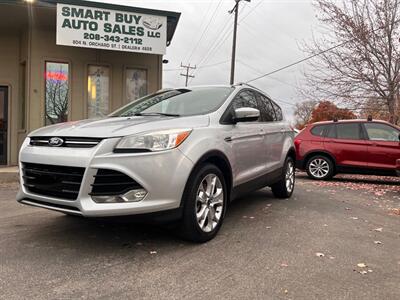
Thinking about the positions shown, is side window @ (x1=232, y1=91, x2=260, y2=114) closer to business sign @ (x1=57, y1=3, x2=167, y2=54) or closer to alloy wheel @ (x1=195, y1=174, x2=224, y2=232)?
alloy wheel @ (x1=195, y1=174, x2=224, y2=232)

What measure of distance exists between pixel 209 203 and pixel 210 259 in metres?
0.71

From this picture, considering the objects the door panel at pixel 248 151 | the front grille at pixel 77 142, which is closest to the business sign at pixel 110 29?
the door panel at pixel 248 151

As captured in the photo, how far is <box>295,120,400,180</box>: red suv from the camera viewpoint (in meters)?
9.99

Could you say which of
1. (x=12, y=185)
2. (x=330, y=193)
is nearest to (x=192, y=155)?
(x=330, y=193)

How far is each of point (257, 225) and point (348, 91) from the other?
11865 mm

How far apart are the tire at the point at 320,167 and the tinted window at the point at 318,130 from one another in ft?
2.17

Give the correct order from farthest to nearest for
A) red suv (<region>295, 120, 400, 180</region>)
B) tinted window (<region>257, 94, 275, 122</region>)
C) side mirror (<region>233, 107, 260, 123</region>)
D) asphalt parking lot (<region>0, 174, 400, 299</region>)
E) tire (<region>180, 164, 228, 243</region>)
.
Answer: red suv (<region>295, 120, 400, 180</region>), tinted window (<region>257, 94, 275, 122</region>), side mirror (<region>233, 107, 260, 123</region>), tire (<region>180, 164, 228, 243</region>), asphalt parking lot (<region>0, 174, 400, 299</region>)

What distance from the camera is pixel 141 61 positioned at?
37.8ft

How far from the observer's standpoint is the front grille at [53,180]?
11.9 ft

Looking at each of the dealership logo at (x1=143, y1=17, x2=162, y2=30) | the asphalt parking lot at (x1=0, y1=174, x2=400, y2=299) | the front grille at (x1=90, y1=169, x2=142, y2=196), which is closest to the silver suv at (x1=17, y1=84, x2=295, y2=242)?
the front grille at (x1=90, y1=169, x2=142, y2=196)

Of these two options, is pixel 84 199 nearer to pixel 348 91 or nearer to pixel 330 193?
pixel 330 193

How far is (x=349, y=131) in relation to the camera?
10.6 m

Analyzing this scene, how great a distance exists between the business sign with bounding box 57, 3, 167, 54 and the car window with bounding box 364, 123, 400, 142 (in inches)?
227

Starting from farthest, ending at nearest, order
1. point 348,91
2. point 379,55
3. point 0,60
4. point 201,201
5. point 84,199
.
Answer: point 348,91
point 379,55
point 0,60
point 201,201
point 84,199
